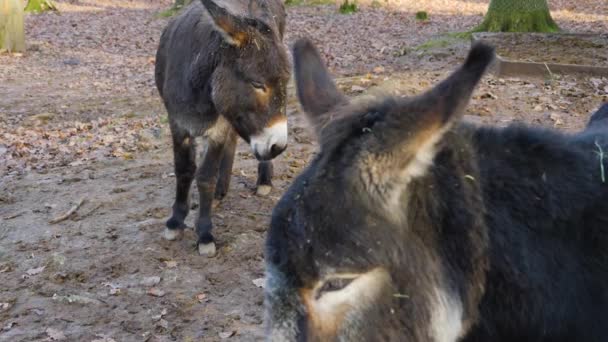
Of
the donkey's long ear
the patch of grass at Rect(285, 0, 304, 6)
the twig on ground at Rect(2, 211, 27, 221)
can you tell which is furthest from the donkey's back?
the patch of grass at Rect(285, 0, 304, 6)

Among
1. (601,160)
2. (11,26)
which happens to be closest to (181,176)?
(601,160)

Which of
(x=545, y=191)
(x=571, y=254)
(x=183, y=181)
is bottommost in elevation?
(x=183, y=181)

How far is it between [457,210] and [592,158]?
2.14 ft

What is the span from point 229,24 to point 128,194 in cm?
261

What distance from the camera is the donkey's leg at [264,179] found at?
6809 millimetres

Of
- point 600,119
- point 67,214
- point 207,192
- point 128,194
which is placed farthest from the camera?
point 128,194

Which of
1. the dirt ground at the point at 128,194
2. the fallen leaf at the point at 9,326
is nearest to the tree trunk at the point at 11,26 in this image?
the dirt ground at the point at 128,194

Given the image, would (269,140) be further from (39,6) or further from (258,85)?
(39,6)

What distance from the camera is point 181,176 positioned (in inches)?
238

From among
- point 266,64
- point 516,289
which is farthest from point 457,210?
point 266,64

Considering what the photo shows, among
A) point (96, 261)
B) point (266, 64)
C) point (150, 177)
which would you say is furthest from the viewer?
point (150, 177)

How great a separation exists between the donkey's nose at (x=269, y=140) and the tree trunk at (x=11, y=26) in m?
12.5

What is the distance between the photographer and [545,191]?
7.98 ft

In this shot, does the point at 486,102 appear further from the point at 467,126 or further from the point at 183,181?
the point at 467,126
